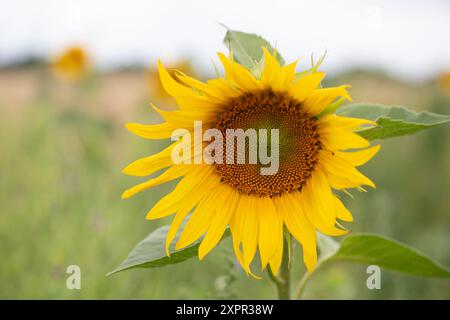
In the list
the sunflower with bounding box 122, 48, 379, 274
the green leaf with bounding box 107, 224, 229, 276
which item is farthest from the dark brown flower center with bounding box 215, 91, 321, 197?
the green leaf with bounding box 107, 224, 229, 276

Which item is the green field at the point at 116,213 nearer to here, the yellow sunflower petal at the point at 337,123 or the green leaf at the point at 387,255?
the green leaf at the point at 387,255

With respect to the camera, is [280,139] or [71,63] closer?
[280,139]

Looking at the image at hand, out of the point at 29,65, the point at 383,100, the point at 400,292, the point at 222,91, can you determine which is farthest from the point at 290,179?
the point at 29,65

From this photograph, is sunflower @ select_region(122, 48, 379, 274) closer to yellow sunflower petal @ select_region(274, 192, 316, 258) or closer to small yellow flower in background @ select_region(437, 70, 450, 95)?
yellow sunflower petal @ select_region(274, 192, 316, 258)

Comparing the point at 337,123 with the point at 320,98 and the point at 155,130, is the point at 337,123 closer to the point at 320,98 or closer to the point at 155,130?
the point at 320,98

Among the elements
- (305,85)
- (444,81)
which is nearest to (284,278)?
(305,85)

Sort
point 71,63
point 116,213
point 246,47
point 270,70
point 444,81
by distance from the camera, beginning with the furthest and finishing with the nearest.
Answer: point 444,81, point 71,63, point 116,213, point 246,47, point 270,70

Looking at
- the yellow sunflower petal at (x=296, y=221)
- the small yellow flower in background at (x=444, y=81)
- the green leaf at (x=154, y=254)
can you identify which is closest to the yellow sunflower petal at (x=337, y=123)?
the yellow sunflower petal at (x=296, y=221)
